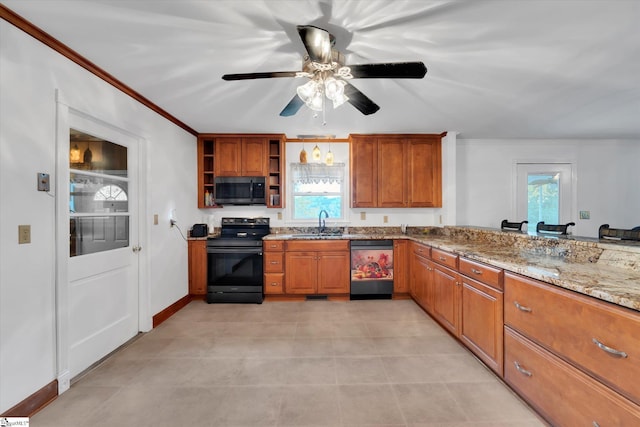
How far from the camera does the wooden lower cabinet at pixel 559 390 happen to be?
45.5 inches

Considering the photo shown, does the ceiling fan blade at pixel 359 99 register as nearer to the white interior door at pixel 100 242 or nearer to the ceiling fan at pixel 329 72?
the ceiling fan at pixel 329 72

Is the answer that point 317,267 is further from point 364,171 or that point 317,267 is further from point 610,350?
point 610,350

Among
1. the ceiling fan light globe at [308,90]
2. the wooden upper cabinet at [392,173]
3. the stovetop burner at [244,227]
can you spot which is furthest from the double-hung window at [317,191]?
the ceiling fan light globe at [308,90]

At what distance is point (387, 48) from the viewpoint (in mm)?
1851

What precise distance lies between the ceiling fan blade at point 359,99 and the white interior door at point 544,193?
3.60m

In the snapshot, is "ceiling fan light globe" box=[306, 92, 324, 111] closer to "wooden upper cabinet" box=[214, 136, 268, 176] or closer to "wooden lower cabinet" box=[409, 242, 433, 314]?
"wooden lower cabinet" box=[409, 242, 433, 314]

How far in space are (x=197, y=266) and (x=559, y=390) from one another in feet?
12.3

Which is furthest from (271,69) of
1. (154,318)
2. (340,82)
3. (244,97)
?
(154,318)

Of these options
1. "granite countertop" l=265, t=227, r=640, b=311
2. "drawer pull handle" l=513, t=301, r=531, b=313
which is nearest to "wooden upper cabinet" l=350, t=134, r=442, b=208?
"granite countertop" l=265, t=227, r=640, b=311

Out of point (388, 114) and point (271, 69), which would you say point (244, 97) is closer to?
point (271, 69)

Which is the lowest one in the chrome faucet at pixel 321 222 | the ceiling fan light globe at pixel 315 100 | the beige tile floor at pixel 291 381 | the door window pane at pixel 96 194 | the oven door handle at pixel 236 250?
the beige tile floor at pixel 291 381

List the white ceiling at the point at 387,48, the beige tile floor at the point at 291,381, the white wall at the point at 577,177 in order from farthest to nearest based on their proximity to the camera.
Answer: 1. the white wall at the point at 577,177
2. the beige tile floor at the point at 291,381
3. the white ceiling at the point at 387,48

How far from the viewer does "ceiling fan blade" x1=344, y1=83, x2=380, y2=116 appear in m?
1.87

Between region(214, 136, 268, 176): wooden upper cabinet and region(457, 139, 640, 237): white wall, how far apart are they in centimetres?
320
